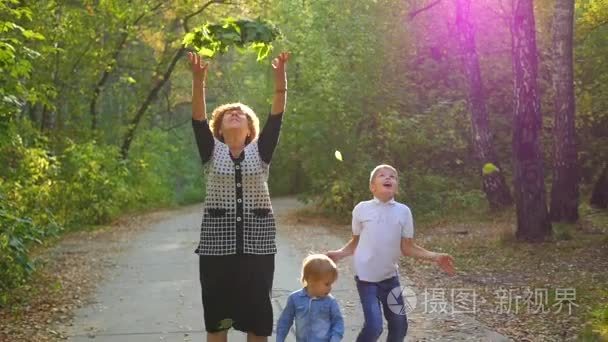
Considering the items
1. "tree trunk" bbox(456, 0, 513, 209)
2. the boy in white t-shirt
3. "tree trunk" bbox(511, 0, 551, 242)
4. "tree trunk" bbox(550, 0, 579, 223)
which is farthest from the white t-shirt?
"tree trunk" bbox(456, 0, 513, 209)

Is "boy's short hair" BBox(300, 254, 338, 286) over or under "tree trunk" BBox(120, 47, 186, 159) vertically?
under

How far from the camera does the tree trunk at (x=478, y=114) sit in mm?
18047

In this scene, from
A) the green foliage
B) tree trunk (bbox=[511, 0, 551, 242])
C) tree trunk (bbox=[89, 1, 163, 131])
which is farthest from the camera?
tree trunk (bbox=[89, 1, 163, 131])

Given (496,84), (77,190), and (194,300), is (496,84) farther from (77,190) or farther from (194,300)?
(194,300)

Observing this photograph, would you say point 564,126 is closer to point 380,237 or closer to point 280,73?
point 380,237

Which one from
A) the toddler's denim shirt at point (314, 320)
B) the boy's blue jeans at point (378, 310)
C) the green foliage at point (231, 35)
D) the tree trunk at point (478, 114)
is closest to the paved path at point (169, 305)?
the boy's blue jeans at point (378, 310)

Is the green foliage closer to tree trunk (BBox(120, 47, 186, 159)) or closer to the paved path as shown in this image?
the paved path

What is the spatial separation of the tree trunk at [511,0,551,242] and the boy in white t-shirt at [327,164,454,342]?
7939 mm

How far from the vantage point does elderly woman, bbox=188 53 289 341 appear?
5.00 m

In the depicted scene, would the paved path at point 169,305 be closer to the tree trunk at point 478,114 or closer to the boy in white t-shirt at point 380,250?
the boy in white t-shirt at point 380,250

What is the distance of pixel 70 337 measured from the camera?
25.4ft

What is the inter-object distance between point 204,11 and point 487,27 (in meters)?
9.49

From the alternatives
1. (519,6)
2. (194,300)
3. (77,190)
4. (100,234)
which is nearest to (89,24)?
(77,190)

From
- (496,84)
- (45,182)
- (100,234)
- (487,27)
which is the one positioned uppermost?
(487,27)
